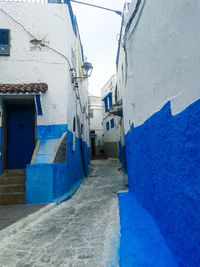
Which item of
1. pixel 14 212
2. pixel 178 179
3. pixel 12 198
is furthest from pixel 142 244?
pixel 12 198

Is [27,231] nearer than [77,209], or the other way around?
[27,231]

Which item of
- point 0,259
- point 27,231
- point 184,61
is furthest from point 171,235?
point 27,231

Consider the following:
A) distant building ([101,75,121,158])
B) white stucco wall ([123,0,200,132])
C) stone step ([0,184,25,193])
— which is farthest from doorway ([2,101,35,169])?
distant building ([101,75,121,158])

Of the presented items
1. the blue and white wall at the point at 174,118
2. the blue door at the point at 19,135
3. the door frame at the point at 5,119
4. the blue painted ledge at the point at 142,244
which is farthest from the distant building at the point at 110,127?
the blue and white wall at the point at 174,118

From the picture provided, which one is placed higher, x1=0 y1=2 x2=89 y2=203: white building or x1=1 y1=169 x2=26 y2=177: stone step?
x1=0 y1=2 x2=89 y2=203: white building

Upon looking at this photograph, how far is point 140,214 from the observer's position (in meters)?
4.01

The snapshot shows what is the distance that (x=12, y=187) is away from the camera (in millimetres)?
5680

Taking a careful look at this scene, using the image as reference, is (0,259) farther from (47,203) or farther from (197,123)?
(197,123)

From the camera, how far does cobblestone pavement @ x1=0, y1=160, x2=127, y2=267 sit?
262cm

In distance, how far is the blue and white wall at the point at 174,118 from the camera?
1781 mm

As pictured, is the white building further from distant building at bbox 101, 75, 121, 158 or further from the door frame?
distant building at bbox 101, 75, 121, 158

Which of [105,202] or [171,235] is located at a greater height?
[171,235]

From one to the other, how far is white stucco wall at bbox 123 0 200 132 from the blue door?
555cm

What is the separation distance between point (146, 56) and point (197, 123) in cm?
235
